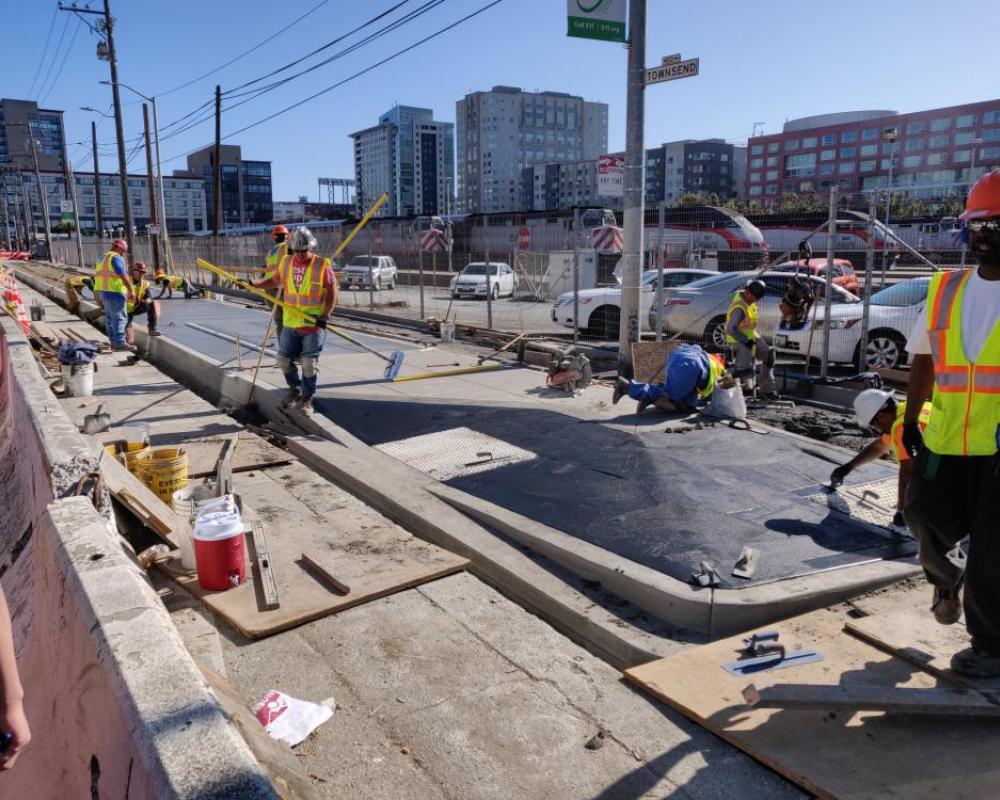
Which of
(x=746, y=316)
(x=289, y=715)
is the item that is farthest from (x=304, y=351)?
(x=289, y=715)

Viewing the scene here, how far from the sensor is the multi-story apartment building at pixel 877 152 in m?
99.1

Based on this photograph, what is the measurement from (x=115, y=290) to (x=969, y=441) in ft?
43.5

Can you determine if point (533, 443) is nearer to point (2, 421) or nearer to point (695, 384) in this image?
point (695, 384)

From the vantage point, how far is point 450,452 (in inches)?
270

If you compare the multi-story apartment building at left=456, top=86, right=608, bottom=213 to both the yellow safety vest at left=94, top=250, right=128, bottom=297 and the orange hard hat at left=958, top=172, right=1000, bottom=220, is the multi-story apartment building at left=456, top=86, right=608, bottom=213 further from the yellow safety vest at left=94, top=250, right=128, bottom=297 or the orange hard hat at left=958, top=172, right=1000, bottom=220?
the orange hard hat at left=958, top=172, right=1000, bottom=220

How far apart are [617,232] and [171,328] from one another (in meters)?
9.80

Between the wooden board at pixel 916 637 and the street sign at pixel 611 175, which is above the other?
the street sign at pixel 611 175

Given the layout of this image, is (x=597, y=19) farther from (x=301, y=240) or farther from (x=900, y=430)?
(x=900, y=430)

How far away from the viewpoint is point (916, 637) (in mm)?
3729

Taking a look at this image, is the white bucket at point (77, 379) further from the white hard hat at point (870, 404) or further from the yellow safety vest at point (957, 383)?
the yellow safety vest at point (957, 383)

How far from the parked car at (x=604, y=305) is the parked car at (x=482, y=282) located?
1296 cm

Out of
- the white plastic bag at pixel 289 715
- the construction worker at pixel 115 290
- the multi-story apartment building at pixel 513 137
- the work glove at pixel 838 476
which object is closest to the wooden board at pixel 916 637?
the work glove at pixel 838 476

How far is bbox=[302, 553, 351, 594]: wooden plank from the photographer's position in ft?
14.1

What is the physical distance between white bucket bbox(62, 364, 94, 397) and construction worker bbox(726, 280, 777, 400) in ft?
26.3
